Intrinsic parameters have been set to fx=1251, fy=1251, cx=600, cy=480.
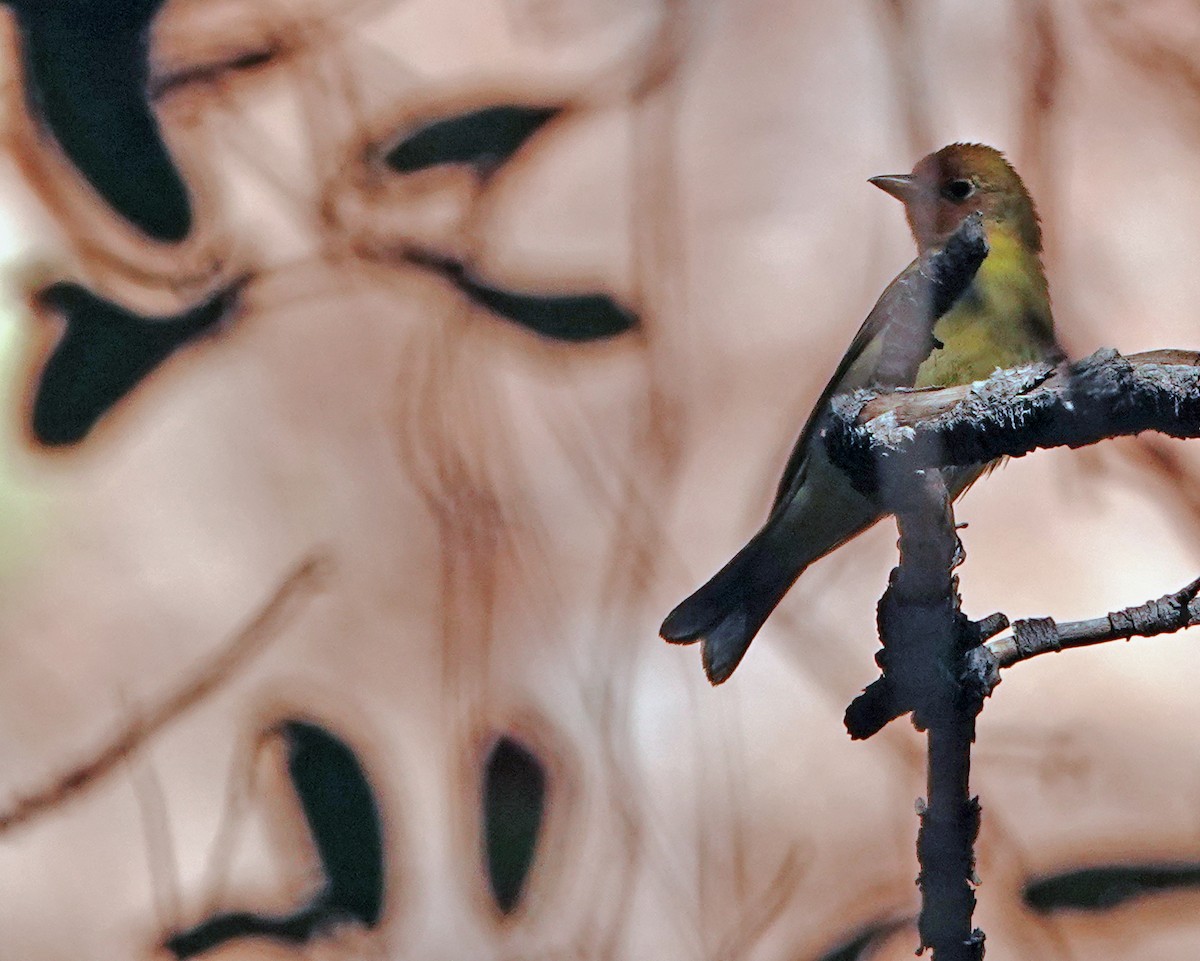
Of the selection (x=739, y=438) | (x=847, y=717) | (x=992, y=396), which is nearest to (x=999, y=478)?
(x=739, y=438)

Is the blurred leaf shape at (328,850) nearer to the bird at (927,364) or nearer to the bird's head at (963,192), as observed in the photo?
the bird at (927,364)

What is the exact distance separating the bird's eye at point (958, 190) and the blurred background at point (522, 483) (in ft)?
0.53

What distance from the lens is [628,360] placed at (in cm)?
151

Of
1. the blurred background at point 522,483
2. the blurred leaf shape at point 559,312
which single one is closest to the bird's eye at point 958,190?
the blurred background at point 522,483

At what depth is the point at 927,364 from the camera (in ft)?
2.78

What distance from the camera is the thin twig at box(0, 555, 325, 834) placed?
138cm

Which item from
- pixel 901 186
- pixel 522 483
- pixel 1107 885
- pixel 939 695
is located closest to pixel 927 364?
pixel 939 695

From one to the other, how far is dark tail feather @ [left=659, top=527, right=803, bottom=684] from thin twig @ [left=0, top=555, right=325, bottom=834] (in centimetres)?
49

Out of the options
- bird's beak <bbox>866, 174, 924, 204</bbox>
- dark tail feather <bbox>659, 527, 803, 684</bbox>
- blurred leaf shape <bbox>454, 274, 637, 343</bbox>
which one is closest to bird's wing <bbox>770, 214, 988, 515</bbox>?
dark tail feather <bbox>659, 527, 803, 684</bbox>

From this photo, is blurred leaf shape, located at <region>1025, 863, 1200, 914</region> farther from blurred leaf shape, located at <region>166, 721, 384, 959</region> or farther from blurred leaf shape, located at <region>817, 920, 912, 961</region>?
blurred leaf shape, located at <region>166, 721, 384, 959</region>

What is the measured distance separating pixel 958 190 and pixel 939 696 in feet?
2.45

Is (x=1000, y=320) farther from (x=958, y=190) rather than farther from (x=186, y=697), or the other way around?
(x=186, y=697)

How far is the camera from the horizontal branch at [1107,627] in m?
Answer: 0.82

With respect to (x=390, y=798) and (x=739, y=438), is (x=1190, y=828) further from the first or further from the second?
(x=390, y=798)
